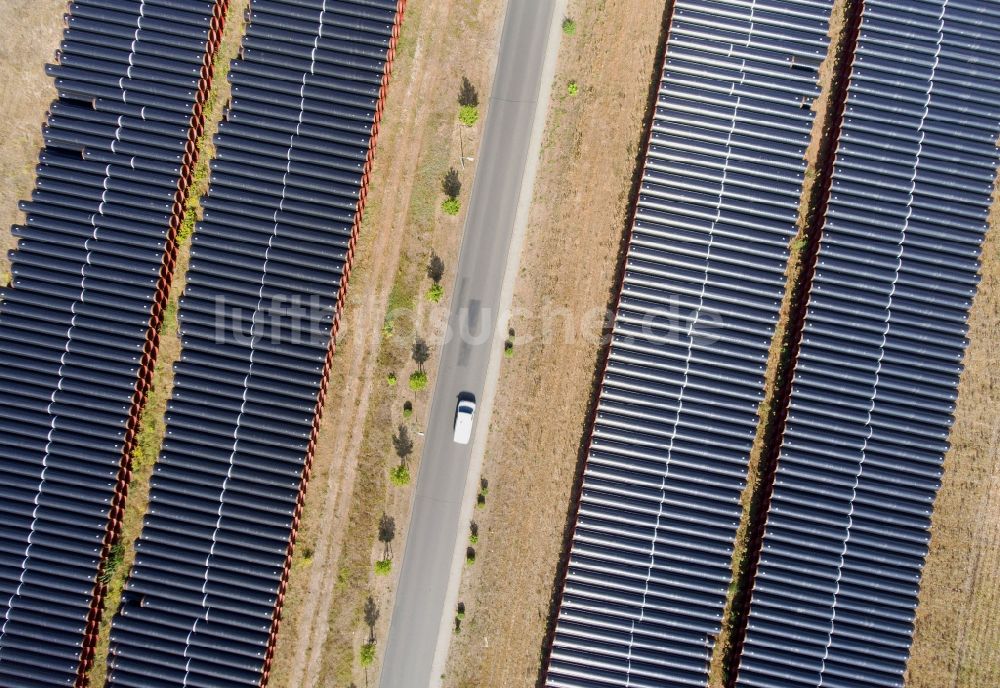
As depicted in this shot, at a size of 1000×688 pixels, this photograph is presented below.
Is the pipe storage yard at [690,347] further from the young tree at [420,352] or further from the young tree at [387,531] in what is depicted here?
the young tree at [420,352]

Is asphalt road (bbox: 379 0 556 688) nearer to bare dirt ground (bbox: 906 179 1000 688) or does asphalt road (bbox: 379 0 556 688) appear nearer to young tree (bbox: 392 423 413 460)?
young tree (bbox: 392 423 413 460)

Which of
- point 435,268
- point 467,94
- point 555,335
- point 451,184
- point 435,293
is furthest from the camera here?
point 467,94

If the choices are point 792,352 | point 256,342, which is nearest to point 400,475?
point 256,342

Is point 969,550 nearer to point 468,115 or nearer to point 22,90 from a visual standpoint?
point 468,115

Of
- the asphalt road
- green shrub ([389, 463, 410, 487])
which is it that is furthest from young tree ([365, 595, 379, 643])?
green shrub ([389, 463, 410, 487])

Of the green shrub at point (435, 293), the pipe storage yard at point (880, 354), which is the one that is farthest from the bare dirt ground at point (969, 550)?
the green shrub at point (435, 293)

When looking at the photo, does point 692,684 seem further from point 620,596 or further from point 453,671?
point 453,671
